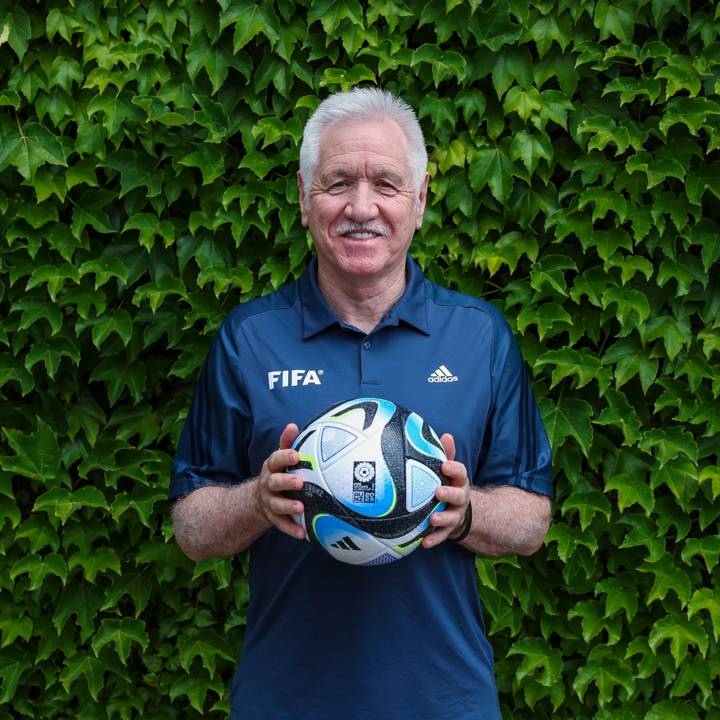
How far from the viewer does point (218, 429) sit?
8.25 feet

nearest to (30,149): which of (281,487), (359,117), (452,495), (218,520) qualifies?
(359,117)

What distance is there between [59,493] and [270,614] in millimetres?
1631

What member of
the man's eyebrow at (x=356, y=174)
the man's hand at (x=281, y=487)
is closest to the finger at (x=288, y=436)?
the man's hand at (x=281, y=487)

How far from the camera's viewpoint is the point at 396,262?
8.41ft

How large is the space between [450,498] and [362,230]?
76 centimetres

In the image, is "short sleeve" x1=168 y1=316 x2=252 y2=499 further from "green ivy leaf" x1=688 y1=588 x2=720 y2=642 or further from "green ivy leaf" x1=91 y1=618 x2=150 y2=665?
"green ivy leaf" x1=688 y1=588 x2=720 y2=642

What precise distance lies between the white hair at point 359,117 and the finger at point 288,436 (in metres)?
0.75

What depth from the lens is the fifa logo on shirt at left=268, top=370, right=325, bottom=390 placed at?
246cm

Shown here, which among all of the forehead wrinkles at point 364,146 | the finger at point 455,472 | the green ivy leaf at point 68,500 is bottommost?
the green ivy leaf at point 68,500

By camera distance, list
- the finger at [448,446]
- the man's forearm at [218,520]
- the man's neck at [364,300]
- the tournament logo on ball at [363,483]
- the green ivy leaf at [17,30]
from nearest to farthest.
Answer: the tournament logo on ball at [363,483]
the finger at [448,446]
the man's forearm at [218,520]
the man's neck at [364,300]
the green ivy leaf at [17,30]

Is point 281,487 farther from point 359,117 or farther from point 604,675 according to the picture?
point 604,675

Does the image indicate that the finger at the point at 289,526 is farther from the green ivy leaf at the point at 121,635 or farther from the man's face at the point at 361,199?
the green ivy leaf at the point at 121,635

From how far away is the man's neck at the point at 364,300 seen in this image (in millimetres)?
2586

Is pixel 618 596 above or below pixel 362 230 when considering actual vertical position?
below
